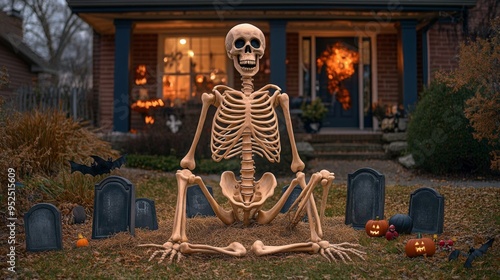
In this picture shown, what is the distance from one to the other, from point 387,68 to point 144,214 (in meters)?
10.6

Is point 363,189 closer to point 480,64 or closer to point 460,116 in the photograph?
point 480,64

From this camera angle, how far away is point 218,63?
15.3 m

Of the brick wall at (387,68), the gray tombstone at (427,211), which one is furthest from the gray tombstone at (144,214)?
the brick wall at (387,68)

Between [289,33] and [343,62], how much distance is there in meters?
1.65

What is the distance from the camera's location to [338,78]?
15.4 meters

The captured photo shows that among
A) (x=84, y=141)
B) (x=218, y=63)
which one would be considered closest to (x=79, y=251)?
(x=84, y=141)

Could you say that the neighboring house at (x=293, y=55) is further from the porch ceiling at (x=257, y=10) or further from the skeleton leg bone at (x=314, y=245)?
the skeleton leg bone at (x=314, y=245)

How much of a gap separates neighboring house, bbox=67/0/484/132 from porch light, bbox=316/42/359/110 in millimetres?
27

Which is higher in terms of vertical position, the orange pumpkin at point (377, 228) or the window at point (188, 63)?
the window at point (188, 63)

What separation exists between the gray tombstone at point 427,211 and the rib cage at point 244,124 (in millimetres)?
1754

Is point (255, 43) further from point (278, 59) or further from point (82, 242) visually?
point (278, 59)

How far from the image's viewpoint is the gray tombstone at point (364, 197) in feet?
20.4

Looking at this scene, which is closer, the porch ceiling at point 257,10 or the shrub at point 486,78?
the shrub at point 486,78

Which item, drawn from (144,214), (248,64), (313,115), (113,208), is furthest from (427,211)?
(313,115)
